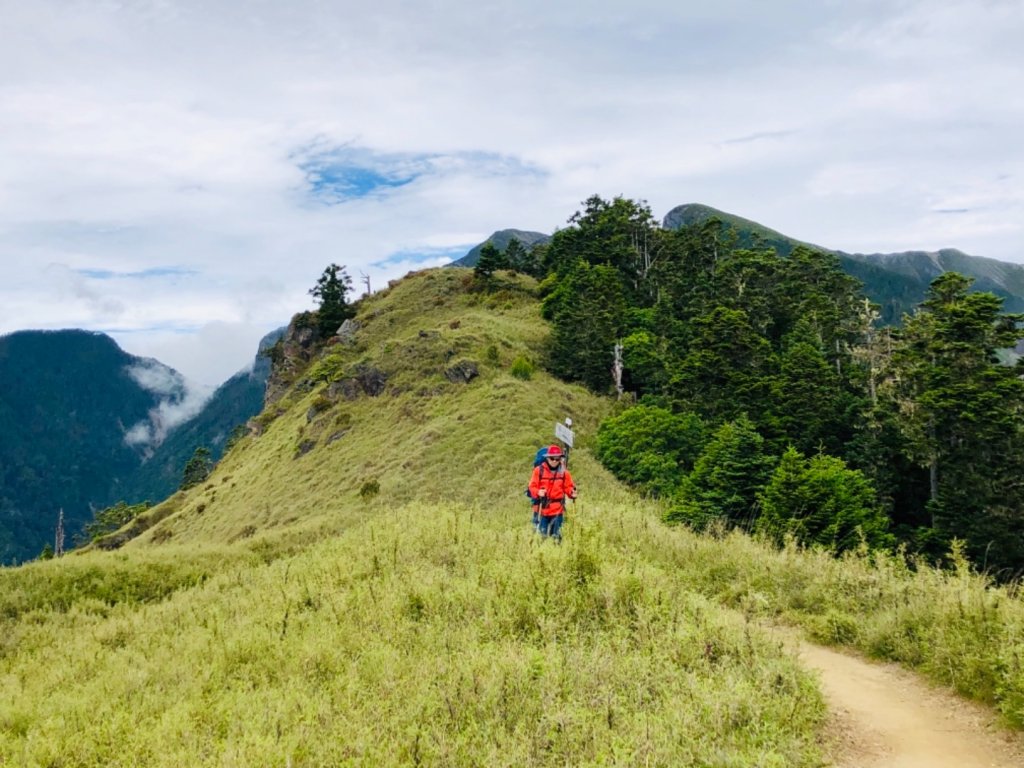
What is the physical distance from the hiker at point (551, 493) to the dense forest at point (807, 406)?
7.44 metres

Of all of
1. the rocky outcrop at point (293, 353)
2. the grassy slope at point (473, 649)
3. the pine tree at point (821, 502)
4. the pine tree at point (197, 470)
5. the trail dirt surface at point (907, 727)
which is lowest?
the pine tree at point (197, 470)

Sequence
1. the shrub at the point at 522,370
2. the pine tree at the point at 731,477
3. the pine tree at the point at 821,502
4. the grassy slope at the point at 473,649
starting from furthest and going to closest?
1. the shrub at the point at 522,370
2. the pine tree at the point at 731,477
3. the pine tree at the point at 821,502
4. the grassy slope at the point at 473,649

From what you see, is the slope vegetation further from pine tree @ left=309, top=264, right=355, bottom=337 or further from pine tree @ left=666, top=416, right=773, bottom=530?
pine tree @ left=309, top=264, right=355, bottom=337

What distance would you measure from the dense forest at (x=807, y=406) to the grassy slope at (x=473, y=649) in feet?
29.7

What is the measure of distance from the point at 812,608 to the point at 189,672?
742 cm

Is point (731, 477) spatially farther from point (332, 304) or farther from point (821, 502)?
point (332, 304)

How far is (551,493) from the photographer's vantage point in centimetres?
1045

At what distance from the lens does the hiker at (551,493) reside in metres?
10.4

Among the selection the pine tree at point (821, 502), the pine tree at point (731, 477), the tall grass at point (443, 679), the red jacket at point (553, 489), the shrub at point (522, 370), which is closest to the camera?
the tall grass at point (443, 679)

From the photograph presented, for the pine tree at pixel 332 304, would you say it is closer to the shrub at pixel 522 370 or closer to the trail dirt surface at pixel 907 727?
the shrub at pixel 522 370

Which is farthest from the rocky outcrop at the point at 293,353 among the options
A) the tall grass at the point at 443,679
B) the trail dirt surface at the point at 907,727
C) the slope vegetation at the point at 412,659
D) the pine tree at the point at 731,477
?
the trail dirt surface at the point at 907,727

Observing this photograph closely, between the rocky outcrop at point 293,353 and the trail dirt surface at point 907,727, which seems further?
the rocky outcrop at point 293,353

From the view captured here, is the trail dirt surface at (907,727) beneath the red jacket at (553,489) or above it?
beneath

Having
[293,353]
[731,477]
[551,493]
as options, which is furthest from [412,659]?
[293,353]
